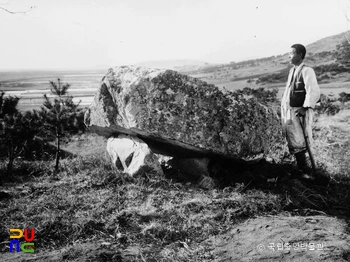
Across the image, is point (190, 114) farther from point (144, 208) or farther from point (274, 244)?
point (274, 244)

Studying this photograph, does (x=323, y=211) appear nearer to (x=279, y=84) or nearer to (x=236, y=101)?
(x=236, y=101)

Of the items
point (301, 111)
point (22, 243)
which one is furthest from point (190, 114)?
point (22, 243)

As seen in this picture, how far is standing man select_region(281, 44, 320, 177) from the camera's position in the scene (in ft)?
17.8

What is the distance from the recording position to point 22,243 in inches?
151

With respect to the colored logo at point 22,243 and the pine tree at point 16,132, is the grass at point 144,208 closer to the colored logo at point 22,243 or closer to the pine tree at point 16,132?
the colored logo at point 22,243

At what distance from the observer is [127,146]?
19.9ft

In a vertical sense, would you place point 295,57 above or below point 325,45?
below

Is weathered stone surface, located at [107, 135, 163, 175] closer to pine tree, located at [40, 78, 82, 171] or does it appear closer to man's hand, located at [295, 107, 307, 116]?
pine tree, located at [40, 78, 82, 171]

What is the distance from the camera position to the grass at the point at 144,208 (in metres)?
3.74

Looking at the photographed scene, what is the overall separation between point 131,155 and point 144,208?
154cm

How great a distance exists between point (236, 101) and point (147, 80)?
1.79 metres

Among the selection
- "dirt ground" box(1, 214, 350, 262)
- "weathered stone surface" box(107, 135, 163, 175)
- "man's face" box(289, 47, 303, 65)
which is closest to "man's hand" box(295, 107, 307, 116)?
"man's face" box(289, 47, 303, 65)

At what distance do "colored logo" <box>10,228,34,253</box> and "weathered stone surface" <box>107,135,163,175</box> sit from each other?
7.09 ft

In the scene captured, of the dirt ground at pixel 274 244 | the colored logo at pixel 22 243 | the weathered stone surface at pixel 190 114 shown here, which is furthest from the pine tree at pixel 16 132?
the dirt ground at pixel 274 244
